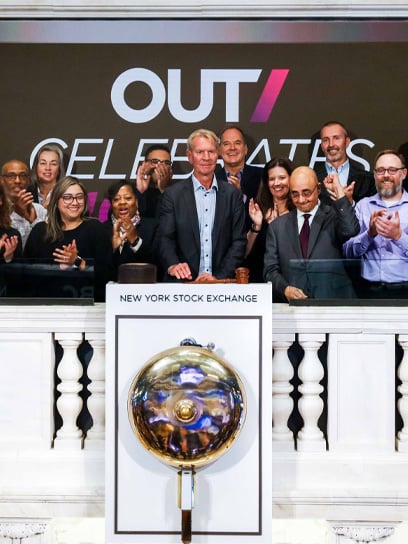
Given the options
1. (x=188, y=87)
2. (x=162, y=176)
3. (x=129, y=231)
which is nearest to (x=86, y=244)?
(x=129, y=231)

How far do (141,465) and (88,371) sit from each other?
1.51 ft

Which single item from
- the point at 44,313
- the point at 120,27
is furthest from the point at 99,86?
the point at 44,313

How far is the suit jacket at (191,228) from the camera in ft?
18.3

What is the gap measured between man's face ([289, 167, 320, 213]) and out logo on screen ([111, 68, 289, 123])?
19.0 inches

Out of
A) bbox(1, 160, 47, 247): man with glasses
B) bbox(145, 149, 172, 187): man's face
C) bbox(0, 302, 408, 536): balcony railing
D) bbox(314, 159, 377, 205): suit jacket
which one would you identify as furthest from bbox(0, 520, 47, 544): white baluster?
bbox(314, 159, 377, 205): suit jacket

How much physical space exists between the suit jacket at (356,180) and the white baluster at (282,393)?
8.85ft

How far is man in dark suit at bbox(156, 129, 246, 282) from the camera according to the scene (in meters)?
5.58

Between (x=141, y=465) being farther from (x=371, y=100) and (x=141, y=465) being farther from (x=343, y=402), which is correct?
(x=371, y=100)

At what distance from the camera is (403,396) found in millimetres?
3039

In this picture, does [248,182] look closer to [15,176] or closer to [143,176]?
[143,176]

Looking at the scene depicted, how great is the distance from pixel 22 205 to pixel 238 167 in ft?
5.51

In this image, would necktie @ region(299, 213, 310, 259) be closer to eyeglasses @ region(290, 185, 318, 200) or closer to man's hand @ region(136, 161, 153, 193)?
eyeglasses @ region(290, 185, 318, 200)

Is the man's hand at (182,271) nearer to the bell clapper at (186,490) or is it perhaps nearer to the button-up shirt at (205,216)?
the button-up shirt at (205,216)

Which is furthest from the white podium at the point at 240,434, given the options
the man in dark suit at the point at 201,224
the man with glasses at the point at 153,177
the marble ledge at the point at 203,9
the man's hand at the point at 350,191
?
the marble ledge at the point at 203,9
